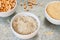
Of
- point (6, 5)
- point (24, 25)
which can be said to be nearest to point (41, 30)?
point (24, 25)

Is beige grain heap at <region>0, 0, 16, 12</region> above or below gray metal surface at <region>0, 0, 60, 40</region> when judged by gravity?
above

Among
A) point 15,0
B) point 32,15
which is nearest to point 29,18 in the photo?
point 32,15

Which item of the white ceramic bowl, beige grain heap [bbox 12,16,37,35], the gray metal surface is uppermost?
the white ceramic bowl

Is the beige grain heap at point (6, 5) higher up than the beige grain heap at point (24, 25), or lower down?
higher up

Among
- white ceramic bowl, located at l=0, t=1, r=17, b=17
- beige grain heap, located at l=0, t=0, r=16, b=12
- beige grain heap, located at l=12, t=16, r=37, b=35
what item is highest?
beige grain heap, located at l=0, t=0, r=16, b=12

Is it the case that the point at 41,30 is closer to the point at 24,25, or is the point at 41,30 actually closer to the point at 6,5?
the point at 24,25

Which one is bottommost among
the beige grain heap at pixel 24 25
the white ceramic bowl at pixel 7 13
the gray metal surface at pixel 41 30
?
the gray metal surface at pixel 41 30

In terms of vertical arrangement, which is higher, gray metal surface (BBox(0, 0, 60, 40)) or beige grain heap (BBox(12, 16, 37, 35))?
beige grain heap (BBox(12, 16, 37, 35))

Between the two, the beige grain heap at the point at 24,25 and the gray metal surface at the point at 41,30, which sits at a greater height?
the beige grain heap at the point at 24,25

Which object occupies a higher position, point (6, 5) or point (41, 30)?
point (6, 5)

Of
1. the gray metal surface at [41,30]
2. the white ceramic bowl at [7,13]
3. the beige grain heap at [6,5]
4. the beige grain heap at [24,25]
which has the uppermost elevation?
the beige grain heap at [6,5]

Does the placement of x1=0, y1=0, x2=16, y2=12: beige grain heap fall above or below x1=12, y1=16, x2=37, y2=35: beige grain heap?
above
